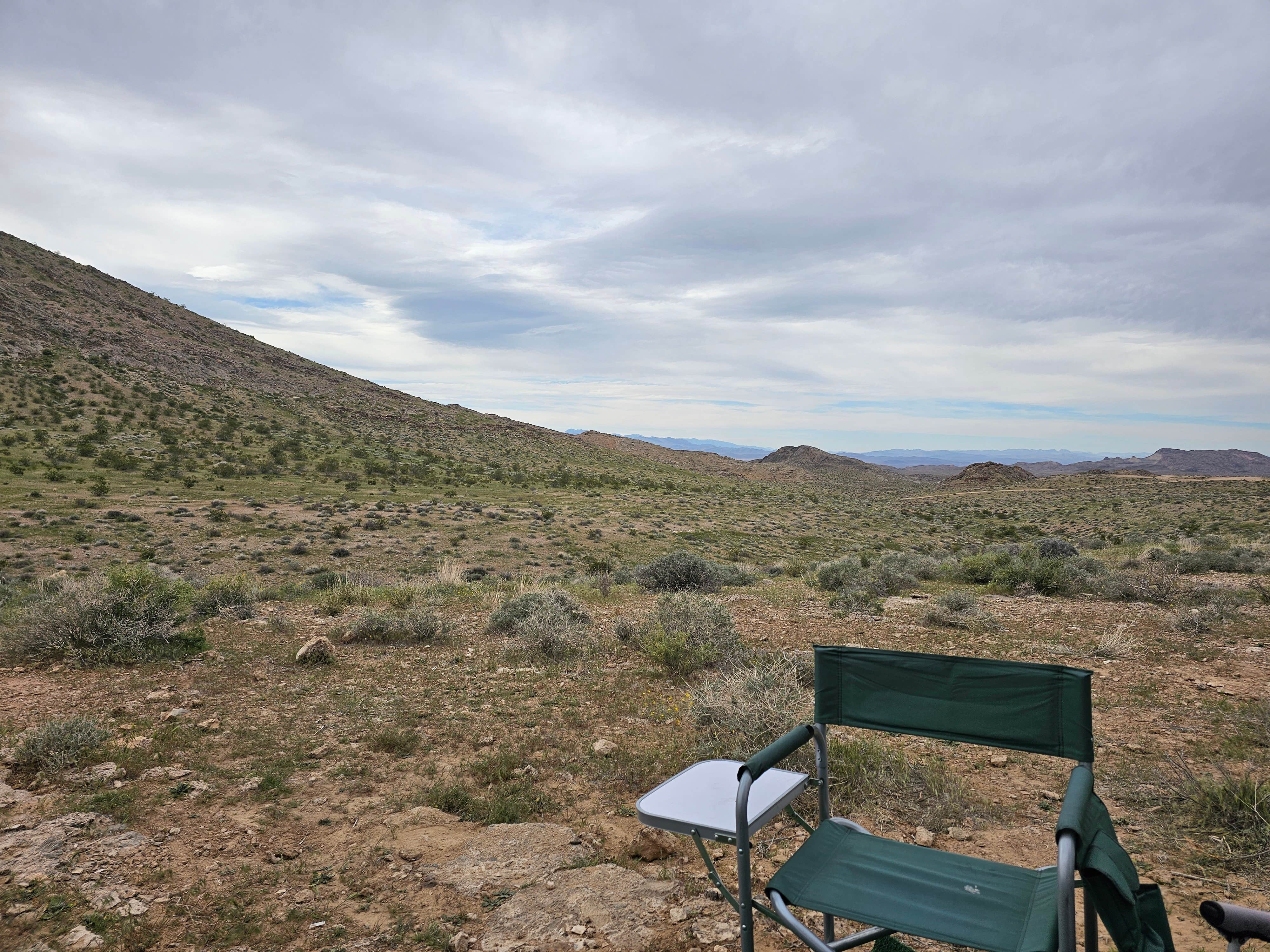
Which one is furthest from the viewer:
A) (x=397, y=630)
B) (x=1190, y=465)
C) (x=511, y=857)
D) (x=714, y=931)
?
(x=1190, y=465)

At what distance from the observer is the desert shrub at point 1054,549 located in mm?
14805

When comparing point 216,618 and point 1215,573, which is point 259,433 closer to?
point 216,618

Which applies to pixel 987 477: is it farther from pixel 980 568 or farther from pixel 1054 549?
pixel 980 568

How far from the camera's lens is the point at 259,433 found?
40.3 metres

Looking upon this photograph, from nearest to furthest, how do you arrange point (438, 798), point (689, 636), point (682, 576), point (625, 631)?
1. point (438, 798)
2. point (689, 636)
3. point (625, 631)
4. point (682, 576)

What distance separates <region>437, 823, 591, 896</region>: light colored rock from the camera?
10.5 feet

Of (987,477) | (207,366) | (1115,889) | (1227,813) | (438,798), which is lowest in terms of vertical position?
(438,798)

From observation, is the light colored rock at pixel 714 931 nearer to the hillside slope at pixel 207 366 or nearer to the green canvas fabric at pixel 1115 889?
the green canvas fabric at pixel 1115 889

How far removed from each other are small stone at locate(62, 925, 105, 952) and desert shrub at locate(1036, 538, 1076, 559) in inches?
639

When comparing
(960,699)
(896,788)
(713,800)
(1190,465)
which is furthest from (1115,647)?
(1190,465)

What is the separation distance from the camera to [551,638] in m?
7.08

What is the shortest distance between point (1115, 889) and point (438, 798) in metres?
3.44

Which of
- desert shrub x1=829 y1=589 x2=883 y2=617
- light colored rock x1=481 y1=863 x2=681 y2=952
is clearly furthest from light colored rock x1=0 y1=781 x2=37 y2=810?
desert shrub x1=829 y1=589 x2=883 y2=617

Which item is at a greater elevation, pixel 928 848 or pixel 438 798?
pixel 928 848
